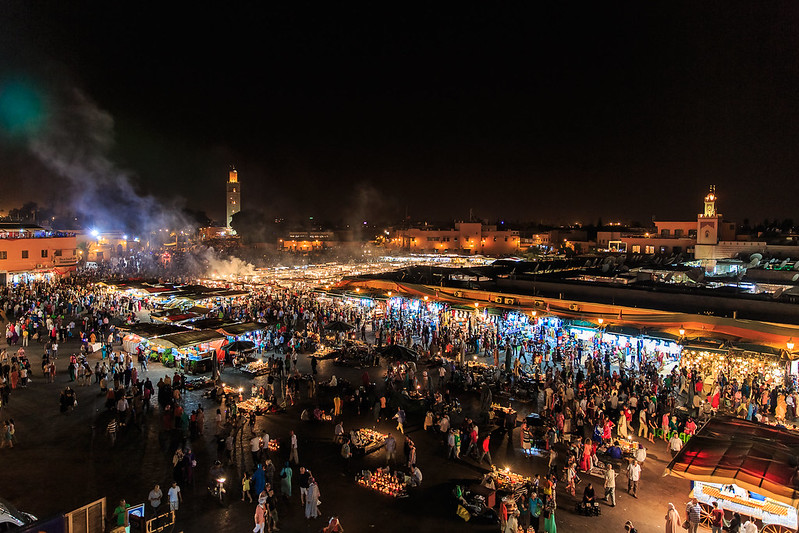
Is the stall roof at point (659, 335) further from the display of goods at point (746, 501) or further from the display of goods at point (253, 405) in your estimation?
the display of goods at point (253, 405)

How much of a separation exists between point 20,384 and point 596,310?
20437 millimetres

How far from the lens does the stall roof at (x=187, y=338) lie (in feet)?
52.9

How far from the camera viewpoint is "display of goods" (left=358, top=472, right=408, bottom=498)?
9289 mm

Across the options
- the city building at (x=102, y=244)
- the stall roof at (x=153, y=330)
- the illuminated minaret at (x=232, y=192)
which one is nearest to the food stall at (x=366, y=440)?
the stall roof at (x=153, y=330)

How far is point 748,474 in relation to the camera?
7551mm

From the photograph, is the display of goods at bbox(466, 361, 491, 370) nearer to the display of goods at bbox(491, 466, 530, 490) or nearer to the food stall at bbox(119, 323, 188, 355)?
the display of goods at bbox(491, 466, 530, 490)

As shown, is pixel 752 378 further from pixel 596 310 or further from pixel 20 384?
pixel 20 384

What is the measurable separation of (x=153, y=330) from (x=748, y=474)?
17613mm

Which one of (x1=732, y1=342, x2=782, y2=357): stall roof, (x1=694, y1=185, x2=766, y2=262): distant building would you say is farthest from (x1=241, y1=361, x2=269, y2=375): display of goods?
(x1=694, y1=185, x2=766, y2=262): distant building

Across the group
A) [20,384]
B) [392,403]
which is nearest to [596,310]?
[392,403]

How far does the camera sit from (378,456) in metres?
11.0

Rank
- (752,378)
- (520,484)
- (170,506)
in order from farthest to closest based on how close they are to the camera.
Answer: (752,378)
(520,484)
(170,506)

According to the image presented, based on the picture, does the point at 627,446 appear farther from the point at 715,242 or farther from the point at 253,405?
the point at 715,242

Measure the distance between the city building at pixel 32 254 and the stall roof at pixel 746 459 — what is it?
44.6 m
